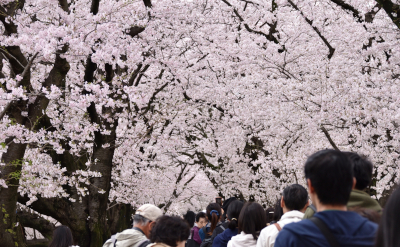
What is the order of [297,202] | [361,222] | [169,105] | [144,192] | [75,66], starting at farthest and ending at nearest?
[144,192], [75,66], [169,105], [297,202], [361,222]

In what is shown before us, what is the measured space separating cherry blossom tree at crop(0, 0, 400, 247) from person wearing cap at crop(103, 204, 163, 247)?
363cm

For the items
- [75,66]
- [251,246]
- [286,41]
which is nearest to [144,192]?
[75,66]

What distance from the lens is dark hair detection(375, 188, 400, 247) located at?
1.38m

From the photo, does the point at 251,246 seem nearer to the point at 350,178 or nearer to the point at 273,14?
the point at 350,178

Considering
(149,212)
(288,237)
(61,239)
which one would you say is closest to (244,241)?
(149,212)

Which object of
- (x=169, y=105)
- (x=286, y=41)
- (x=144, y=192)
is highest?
(x=286, y=41)

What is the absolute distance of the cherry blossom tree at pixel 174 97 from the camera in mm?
7566

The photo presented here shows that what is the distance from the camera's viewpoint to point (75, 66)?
42.8ft

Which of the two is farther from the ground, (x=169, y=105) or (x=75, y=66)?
(x=75, y=66)

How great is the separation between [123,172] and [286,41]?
725 cm

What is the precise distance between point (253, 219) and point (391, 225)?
284 cm

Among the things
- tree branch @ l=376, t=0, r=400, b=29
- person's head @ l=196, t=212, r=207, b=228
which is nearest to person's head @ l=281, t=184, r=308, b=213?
person's head @ l=196, t=212, r=207, b=228

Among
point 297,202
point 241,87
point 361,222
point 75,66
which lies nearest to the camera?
point 361,222

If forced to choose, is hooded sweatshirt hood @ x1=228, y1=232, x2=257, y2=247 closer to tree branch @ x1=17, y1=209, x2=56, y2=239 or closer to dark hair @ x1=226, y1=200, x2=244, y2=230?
dark hair @ x1=226, y1=200, x2=244, y2=230
